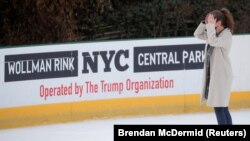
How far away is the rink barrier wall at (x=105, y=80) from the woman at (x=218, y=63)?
3074mm

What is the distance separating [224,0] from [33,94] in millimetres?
8432

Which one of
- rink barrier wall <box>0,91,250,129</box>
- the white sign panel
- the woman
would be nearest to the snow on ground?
rink barrier wall <box>0,91,250,129</box>

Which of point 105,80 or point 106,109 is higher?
point 105,80

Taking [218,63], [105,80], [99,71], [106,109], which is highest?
[218,63]

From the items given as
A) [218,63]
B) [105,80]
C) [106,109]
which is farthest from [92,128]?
[218,63]

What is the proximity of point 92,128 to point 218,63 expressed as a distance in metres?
2.76

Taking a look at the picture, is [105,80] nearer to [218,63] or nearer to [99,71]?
[99,71]

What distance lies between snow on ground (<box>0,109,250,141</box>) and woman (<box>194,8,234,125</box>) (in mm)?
1724

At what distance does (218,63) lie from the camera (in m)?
10.0

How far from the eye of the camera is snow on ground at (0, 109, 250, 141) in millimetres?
11391

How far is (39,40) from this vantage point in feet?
56.8

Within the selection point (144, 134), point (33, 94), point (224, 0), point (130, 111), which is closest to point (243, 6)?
point (224, 0)

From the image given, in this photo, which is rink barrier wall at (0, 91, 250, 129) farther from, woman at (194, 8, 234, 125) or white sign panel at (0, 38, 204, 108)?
woman at (194, 8, 234, 125)

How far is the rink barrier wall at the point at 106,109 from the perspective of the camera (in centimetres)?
1220
